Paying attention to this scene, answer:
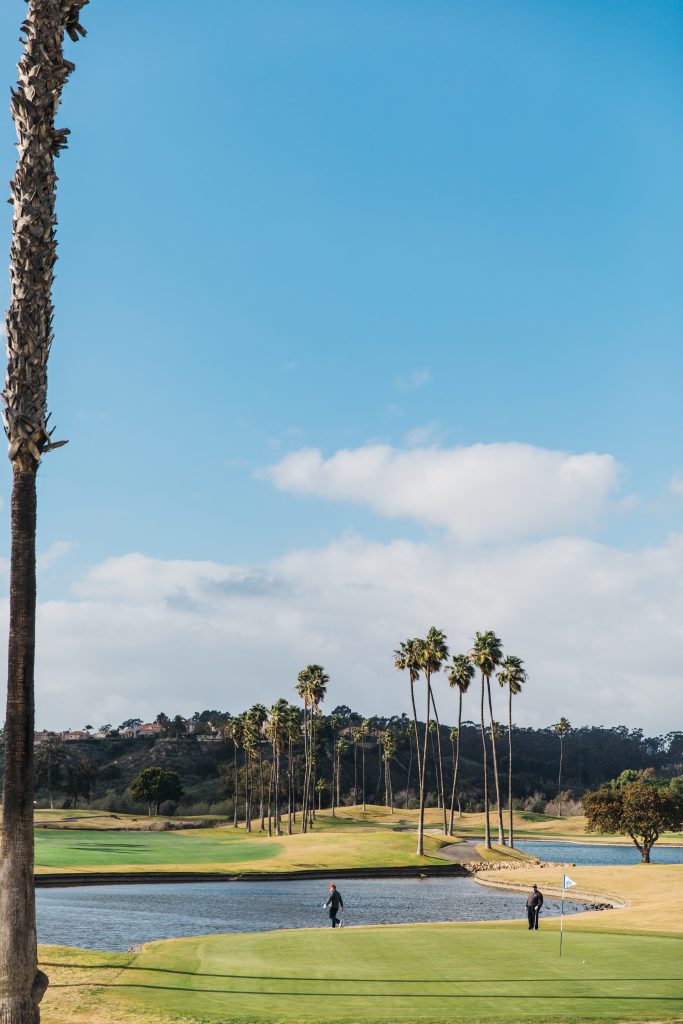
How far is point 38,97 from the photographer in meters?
18.6

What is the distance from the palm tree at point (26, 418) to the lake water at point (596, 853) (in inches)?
3692

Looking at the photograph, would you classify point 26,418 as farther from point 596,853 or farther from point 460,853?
point 596,853

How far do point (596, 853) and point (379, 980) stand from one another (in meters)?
107

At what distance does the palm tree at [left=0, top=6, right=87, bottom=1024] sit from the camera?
16.4 metres

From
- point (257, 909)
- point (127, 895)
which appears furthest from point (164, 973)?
point (127, 895)

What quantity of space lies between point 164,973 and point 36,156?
21.0 meters

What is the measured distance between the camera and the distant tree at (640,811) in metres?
84.6

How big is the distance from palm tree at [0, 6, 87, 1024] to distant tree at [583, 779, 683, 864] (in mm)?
77323

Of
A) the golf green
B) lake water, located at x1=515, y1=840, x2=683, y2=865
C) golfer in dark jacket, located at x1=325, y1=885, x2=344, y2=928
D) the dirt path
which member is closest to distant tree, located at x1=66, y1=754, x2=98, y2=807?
the golf green

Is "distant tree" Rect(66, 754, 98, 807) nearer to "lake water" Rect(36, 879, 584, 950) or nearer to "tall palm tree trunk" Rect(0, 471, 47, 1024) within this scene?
"lake water" Rect(36, 879, 584, 950)

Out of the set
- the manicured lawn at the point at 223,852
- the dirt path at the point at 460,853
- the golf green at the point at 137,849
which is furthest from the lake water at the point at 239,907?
the dirt path at the point at 460,853

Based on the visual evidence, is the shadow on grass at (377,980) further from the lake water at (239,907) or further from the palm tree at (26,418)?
the lake water at (239,907)

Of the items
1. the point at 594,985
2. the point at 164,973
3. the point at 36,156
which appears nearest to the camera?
the point at 36,156

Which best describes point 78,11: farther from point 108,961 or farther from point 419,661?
point 419,661
